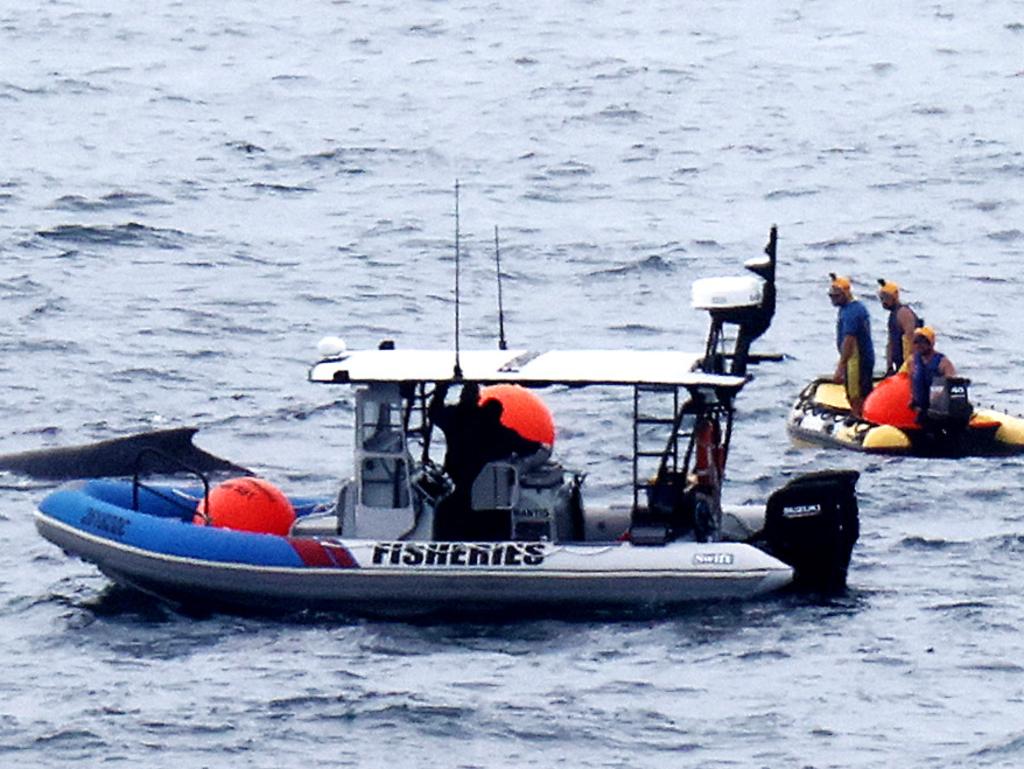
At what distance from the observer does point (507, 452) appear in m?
22.8

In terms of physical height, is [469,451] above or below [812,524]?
above

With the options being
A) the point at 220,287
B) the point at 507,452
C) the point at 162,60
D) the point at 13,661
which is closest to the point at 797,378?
the point at 220,287

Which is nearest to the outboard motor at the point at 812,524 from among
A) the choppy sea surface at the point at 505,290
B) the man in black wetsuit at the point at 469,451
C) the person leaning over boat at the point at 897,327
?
the choppy sea surface at the point at 505,290

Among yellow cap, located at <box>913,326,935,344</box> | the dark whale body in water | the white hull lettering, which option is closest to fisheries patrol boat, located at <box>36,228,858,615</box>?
the white hull lettering

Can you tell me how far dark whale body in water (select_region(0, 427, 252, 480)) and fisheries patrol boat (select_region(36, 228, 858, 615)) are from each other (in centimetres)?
408

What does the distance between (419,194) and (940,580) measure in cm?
2264

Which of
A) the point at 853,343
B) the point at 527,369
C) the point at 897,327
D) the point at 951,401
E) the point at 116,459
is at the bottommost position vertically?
the point at 116,459

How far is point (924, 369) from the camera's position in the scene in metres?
29.0

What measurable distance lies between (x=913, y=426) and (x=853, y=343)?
3.55ft

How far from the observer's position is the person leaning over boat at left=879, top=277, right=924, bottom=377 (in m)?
29.3

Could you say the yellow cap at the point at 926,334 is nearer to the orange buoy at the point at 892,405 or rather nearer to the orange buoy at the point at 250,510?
the orange buoy at the point at 892,405

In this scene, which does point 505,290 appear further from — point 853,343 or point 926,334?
point 926,334

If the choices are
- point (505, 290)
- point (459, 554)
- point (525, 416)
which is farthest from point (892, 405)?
point (505, 290)

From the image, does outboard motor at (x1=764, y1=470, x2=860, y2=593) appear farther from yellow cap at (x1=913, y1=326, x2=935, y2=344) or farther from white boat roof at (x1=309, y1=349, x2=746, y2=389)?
yellow cap at (x1=913, y1=326, x2=935, y2=344)
